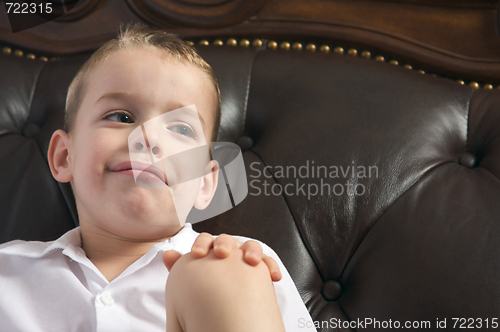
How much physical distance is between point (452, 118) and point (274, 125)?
0.27m

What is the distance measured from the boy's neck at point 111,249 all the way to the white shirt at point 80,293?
21 mm

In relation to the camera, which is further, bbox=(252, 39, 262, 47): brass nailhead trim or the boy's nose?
bbox=(252, 39, 262, 47): brass nailhead trim

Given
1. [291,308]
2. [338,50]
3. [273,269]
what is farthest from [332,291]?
[338,50]

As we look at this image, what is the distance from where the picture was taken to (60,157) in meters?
0.53

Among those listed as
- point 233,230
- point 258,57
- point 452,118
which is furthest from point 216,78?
point 452,118

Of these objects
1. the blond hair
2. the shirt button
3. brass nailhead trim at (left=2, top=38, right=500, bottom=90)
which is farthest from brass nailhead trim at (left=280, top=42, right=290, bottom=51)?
the shirt button

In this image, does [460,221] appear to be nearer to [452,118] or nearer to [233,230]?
[452,118]

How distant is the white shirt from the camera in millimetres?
397

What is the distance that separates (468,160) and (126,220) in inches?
19.3

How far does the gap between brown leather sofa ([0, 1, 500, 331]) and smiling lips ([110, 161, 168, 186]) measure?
14cm

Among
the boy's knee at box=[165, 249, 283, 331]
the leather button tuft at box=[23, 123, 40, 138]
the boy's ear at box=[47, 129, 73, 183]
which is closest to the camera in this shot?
the boy's knee at box=[165, 249, 283, 331]

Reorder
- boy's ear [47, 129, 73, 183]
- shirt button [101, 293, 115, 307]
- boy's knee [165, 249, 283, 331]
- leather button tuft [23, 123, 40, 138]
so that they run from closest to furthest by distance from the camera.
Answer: boy's knee [165, 249, 283, 331]
shirt button [101, 293, 115, 307]
boy's ear [47, 129, 73, 183]
leather button tuft [23, 123, 40, 138]

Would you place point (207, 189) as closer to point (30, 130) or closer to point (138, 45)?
point (138, 45)

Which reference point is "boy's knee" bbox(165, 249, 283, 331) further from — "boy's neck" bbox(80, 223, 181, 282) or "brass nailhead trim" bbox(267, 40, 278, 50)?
"brass nailhead trim" bbox(267, 40, 278, 50)
